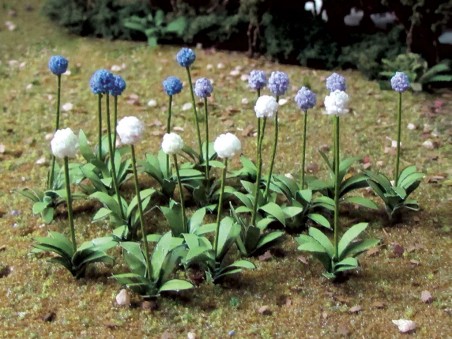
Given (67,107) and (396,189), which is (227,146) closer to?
(396,189)

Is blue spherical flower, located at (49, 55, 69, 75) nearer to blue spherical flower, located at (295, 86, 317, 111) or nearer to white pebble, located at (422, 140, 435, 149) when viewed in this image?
blue spherical flower, located at (295, 86, 317, 111)

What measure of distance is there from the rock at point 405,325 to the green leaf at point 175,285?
37.6 inches

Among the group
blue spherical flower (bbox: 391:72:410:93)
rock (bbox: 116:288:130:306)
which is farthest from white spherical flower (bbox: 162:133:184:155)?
blue spherical flower (bbox: 391:72:410:93)

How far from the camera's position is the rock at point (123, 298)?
3432mm

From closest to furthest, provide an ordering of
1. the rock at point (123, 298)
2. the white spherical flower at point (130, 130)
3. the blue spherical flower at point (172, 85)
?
the white spherical flower at point (130, 130) → the rock at point (123, 298) → the blue spherical flower at point (172, 85)

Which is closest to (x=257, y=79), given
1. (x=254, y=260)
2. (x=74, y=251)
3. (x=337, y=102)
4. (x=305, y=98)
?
(x=305, y=98)

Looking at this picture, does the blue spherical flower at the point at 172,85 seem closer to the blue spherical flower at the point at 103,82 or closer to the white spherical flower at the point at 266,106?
the blue spherical flower at the point at 103,82

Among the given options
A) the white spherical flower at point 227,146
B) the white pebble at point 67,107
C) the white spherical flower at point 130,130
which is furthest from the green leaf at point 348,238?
the white pebble at point 67,107

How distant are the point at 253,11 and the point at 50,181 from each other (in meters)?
2.82

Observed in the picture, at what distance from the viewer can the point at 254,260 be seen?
376 centimetres

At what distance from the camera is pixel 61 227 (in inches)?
160

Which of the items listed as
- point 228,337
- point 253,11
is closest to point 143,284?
point 228,337

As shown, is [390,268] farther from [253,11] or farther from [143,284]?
[253,11]

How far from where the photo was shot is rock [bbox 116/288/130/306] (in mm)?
3432
